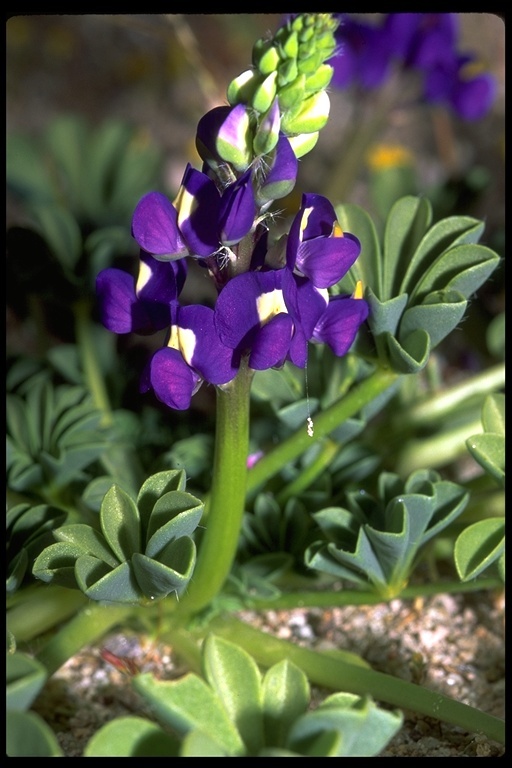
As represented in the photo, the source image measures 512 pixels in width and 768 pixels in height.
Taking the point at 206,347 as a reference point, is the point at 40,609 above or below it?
below

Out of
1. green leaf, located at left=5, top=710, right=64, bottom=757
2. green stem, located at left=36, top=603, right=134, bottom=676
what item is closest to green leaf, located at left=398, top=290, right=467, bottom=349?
green stem, located at left=36, top=603, right=134, bottom=676

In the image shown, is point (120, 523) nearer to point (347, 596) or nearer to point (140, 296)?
point (140, 296)

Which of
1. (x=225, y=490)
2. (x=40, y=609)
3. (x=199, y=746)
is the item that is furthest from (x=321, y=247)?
(x=40, y=609)

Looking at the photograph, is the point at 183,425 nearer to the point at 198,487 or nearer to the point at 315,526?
the point at 198,487

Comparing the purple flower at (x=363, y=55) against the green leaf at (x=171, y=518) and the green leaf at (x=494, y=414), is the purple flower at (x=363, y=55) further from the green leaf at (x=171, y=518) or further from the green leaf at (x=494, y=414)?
the green leaf at (x=171, y=518)

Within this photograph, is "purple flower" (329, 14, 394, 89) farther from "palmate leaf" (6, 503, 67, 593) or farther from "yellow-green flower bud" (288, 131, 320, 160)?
"palmate leaf" (6, 503, 67, 593)

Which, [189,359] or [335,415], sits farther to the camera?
[335,415]
